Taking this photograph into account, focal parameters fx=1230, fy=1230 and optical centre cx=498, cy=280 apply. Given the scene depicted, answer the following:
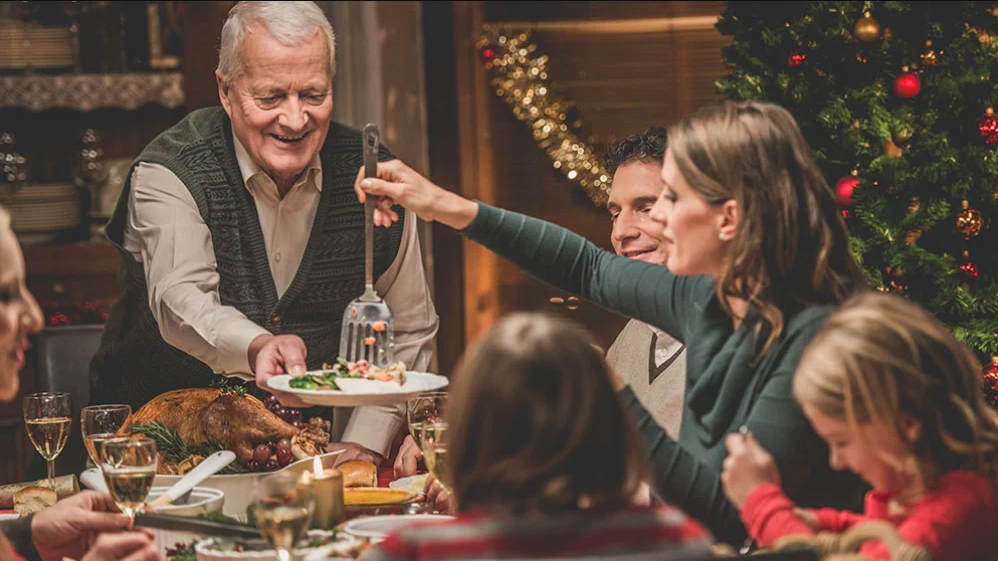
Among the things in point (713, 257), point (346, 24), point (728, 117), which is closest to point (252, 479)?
point (713, 257)

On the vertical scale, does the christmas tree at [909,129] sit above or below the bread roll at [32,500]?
above

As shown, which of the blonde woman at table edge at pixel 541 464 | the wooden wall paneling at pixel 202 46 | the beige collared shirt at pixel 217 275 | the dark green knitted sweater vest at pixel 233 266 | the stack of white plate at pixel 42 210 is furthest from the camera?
the stack of white plate at pixel 42 210

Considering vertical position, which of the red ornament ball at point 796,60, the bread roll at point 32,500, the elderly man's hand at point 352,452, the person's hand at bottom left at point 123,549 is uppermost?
the red ornament ball at point 796,60

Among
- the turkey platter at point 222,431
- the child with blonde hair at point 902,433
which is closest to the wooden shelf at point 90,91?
the turkey platter at point 222,431

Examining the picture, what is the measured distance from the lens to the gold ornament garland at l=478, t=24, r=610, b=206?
493 cm

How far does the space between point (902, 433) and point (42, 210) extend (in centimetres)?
391

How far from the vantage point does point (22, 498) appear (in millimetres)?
2062

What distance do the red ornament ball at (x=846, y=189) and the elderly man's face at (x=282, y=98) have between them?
5.02 feet

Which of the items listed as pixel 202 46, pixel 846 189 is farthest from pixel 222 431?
pixel 202 46

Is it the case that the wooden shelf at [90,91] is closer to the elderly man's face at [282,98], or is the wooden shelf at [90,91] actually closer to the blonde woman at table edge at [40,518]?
the elderly man's face at [282,98]

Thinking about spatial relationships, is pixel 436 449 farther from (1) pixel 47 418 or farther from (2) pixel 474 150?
(2) pixel 474 150

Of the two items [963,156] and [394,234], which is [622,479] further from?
[963,156]

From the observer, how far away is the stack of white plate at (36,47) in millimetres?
4555

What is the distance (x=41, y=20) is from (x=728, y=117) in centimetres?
376
